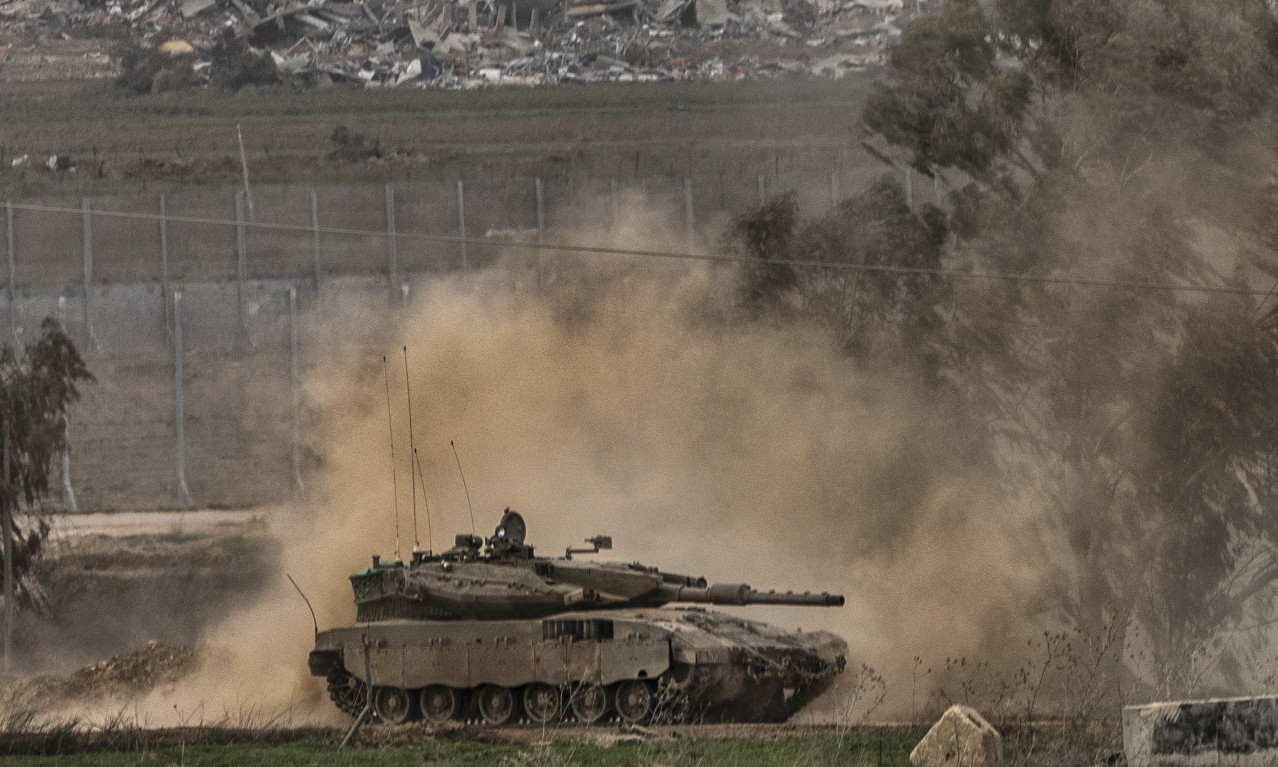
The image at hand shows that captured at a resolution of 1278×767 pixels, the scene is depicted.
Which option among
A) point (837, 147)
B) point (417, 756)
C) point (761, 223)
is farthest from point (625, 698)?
point (837, 147)

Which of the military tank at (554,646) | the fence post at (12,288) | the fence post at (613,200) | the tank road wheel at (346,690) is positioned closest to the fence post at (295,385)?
the fence post at (12,288)

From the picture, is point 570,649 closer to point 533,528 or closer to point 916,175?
point 533,528

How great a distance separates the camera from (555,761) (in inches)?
598

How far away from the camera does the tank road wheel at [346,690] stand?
22219 mm

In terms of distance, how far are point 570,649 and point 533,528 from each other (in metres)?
12.9

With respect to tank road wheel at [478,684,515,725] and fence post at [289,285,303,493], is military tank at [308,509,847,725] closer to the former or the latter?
tank road wheel at [478,684,515,725]

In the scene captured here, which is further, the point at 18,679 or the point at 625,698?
the point at 18,679

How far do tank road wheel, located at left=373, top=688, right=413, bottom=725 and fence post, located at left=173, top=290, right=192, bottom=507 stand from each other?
23.3m

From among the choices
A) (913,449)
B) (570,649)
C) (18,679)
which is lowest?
(18,679)

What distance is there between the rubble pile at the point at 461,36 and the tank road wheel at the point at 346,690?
38738 millimetres

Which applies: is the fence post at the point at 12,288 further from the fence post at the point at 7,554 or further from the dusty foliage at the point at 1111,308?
the dusty foliage at the point at 1111,308

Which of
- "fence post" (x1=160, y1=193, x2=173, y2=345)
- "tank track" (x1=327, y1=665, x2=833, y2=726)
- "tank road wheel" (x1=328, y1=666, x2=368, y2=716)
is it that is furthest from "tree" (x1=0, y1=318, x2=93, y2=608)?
"tank track" (x1=327, y1=665, x2=833, y2=726)

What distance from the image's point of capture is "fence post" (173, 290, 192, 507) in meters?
43.7

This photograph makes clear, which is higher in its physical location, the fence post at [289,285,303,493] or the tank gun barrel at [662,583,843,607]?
the tank gun barrel at [662,583,843,607]
